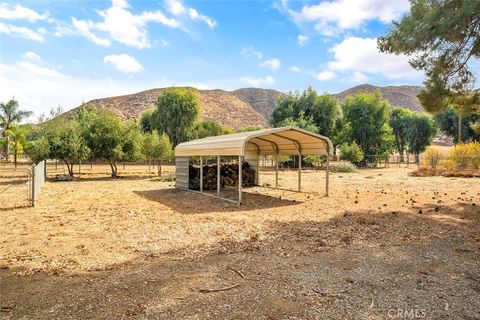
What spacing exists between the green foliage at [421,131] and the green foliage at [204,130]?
33.0 metres

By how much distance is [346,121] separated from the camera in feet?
152

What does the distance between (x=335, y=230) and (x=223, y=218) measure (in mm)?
3012

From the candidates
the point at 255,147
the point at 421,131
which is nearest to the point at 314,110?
the point at 421,131

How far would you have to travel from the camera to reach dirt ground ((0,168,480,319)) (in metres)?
3.88

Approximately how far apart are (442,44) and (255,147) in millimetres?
9719

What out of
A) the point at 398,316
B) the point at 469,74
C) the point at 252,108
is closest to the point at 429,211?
the point at 469,74

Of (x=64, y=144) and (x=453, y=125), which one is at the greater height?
(x=453, y=125)

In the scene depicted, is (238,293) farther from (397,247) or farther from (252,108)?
(252,108)

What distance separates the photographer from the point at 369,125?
145ft

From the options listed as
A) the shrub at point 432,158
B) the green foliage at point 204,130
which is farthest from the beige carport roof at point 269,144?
the green foliage at point 204,130

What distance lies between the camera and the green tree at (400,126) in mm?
61406

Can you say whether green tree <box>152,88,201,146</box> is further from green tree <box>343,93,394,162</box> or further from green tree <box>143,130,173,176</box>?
green tree <box>343,93,394,162</box>

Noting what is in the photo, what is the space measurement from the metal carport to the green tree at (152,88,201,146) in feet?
101

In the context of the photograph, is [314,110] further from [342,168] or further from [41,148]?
[41,148]
